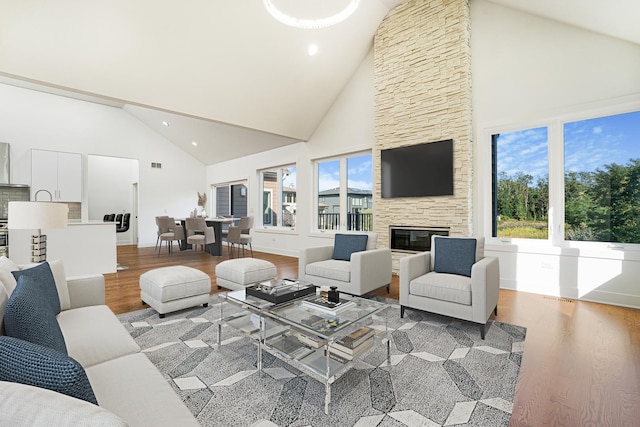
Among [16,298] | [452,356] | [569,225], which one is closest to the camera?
[16,298]

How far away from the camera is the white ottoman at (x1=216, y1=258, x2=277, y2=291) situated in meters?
3.53

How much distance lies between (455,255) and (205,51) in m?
4.20

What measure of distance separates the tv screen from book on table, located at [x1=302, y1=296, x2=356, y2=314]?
9.56 feet

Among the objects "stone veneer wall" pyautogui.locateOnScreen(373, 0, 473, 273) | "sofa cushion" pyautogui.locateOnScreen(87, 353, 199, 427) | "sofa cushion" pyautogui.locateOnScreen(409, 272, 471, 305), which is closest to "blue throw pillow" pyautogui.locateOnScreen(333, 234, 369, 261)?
"sofa cushion" pyautogui.locateOnScreen(409, 272, 471, 305)

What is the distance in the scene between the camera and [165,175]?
9.23 metres

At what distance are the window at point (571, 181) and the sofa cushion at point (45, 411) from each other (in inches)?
185

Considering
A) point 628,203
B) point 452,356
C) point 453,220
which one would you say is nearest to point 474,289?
point 452,356

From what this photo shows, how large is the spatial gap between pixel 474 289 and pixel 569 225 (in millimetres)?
2223

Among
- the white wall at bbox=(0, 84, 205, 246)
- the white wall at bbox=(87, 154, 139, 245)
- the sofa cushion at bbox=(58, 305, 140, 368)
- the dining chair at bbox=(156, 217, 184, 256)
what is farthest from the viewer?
the white wall at bbox=(87, 154, 139, 245)

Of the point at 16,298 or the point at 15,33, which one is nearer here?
the point at 16,298

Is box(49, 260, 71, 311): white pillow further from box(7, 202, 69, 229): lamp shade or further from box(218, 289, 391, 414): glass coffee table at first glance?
box(218, 289, 391, 414): glass coffee table

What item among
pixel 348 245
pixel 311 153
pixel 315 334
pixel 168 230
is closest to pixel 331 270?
pixel 348 245

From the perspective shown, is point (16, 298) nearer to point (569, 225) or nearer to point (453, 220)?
point (453, 220)

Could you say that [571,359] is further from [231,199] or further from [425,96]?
[231,199]
